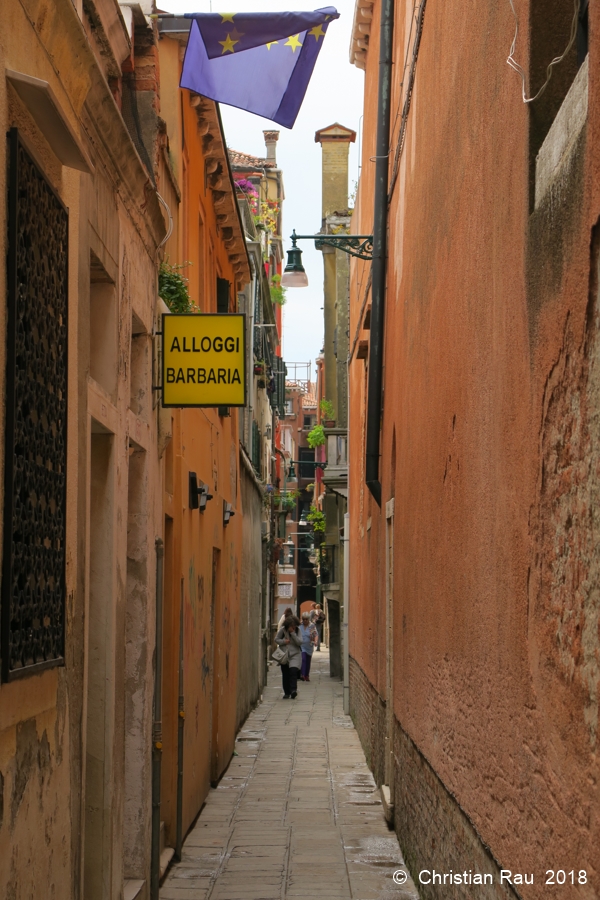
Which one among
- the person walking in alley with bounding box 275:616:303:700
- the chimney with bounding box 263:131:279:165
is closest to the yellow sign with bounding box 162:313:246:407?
the person walking in alley with bounding box 275:616:303:700

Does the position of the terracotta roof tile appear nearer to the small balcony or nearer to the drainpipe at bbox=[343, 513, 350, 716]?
the small balcony

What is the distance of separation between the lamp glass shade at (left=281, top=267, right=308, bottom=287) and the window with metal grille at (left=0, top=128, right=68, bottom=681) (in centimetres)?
1297

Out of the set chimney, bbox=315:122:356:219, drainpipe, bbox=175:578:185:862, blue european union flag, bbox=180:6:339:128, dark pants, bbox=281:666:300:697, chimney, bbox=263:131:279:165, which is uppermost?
chimney, bbox=263:131:279:165

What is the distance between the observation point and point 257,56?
9062mm

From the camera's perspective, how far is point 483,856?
5492mm

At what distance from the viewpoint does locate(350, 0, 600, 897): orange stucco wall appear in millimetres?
3713

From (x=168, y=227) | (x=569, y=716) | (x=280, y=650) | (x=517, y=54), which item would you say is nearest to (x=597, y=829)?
(x=569, y=716)

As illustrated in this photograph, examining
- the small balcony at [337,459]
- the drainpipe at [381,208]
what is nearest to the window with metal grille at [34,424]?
the drainpipe at [381,208]

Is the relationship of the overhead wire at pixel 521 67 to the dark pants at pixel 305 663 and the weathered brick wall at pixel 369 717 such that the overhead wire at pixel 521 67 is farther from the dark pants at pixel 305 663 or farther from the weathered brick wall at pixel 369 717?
the dark pants at pixel 305 663

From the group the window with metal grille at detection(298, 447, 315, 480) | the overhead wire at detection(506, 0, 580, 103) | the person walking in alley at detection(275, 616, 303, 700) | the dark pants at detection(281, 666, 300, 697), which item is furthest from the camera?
the window with metal grille at detection(298, 447, 315, 480)

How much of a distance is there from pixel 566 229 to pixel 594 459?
78 centimetres

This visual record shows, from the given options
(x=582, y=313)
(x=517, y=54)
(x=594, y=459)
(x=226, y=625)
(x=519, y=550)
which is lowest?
(x=226, y=625)

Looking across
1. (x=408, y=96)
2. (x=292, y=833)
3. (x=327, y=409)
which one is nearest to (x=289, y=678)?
(x=327, y=409)

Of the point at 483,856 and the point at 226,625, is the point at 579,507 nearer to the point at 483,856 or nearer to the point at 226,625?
the point at 483,856
